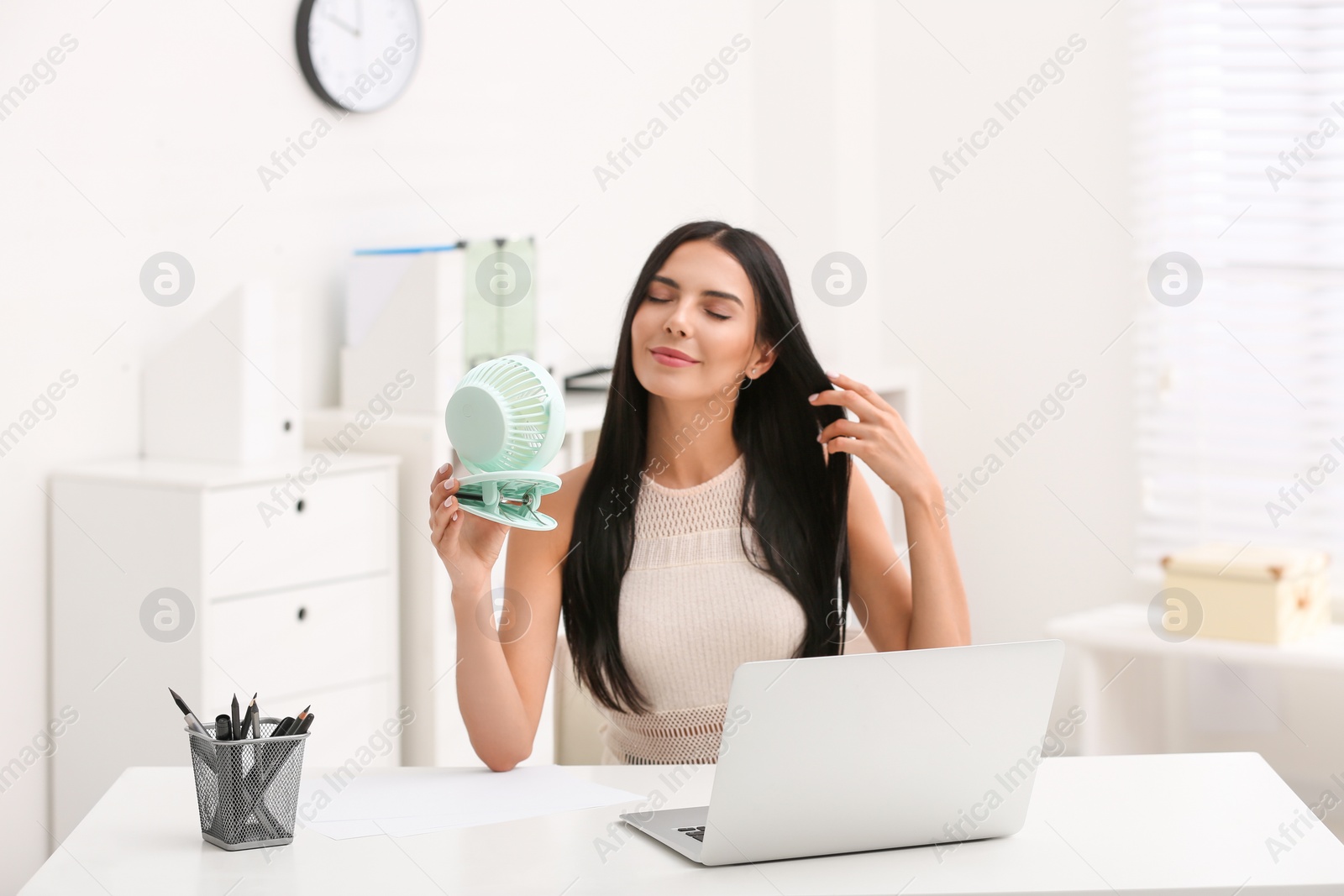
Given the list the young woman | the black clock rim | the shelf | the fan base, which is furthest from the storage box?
the black clock rim

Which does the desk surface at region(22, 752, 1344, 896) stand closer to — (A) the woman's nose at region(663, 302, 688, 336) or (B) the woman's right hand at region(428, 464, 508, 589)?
(B) the woman's right hand at region(428, 464, 508, 589)

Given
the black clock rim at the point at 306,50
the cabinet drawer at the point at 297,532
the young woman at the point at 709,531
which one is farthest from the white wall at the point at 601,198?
the young woman at the point at 709,531

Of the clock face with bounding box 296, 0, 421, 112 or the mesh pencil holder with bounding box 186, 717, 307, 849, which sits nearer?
the mesh pencil holder with bounding box 186, 717, 307, 849

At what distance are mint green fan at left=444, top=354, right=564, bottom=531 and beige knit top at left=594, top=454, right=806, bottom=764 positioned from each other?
458 millimetres

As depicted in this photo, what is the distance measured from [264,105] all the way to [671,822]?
7.06 ft

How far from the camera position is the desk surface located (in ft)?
4.21

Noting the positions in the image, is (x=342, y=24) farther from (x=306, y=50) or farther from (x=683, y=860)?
(x=683, y=860)

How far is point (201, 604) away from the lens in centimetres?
246

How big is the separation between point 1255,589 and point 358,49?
101 inches

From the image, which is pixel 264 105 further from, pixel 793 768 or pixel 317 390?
pixel 793 768

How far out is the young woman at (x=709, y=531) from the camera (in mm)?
1908

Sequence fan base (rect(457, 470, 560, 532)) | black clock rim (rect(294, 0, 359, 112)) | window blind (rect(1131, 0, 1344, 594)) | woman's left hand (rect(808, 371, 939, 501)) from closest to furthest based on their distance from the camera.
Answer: fan base (rect(457, 470, 560, 532)), woman's left hand (rect(808, 371, 939, 501)), black clock rim (rect(294, 0, 359, 112)), window blind (rect(1131, 0, 1344, 594))

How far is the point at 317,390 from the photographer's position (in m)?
3.17

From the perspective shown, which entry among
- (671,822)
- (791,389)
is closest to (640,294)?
(791,389)
